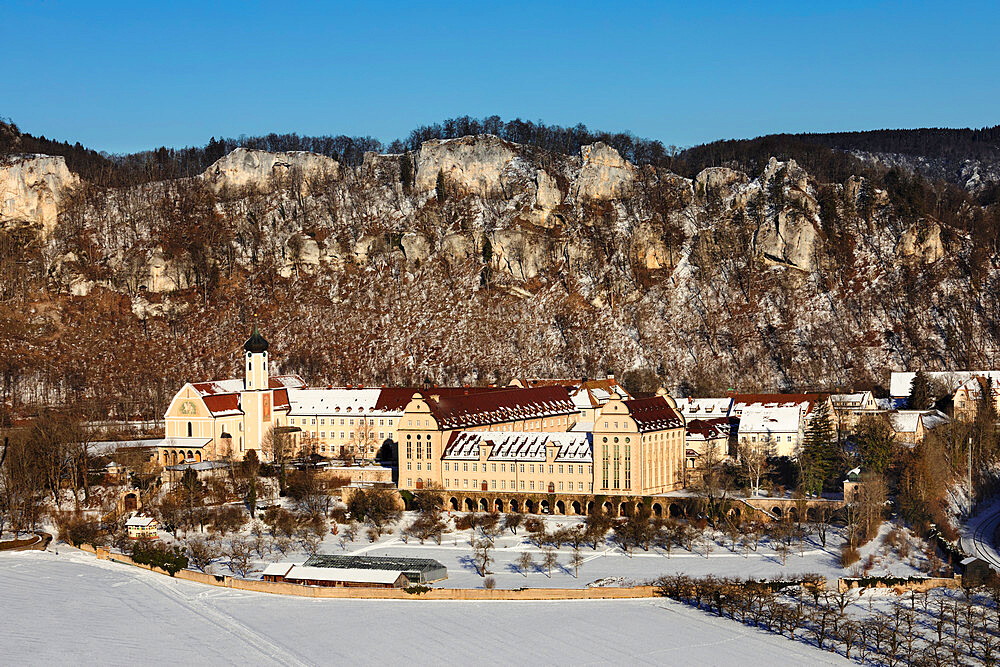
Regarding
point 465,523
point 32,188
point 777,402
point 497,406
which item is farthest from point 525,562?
point 32,188

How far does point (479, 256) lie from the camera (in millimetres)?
131625

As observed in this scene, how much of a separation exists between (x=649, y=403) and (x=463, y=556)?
19.1 meters

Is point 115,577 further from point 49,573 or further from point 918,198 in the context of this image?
point 918,198

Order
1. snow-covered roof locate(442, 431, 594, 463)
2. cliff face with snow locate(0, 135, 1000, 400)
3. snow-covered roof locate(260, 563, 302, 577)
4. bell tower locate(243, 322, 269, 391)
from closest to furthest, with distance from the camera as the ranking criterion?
snow-covered roof locate(260, 563, 302, 577)
snow-covered roof locate(442, 431, 594, 463)
bell tower locate(243, 322, 269, 391)
cliff face with snow locate(0, 135, 1000, 400)

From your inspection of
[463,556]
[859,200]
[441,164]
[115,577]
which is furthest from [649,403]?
[441,164]

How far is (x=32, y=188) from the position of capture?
144 meters

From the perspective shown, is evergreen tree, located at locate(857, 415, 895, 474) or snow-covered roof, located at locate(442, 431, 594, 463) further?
snow-covered roof, located at locate(442, 431, 594, 463)

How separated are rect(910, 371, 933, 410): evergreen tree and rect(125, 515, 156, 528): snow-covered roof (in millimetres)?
53569

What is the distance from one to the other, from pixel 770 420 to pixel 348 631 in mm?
39531

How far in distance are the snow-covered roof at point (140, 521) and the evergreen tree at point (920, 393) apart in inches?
2109

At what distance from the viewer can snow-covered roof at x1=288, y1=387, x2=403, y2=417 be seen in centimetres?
8794

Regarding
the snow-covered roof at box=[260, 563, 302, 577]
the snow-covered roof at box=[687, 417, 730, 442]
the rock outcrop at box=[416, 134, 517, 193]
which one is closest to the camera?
the snow-covered roof at box=[260, 563, 302, 577]

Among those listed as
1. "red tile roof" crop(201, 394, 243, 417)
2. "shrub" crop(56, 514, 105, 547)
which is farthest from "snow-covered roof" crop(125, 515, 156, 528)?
"red tile roof" crop(201, 394, 243, 417)

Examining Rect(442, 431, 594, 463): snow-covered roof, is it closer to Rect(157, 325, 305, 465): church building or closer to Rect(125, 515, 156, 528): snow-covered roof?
Rect(125, 515, 156, 528): snow-covered roof
